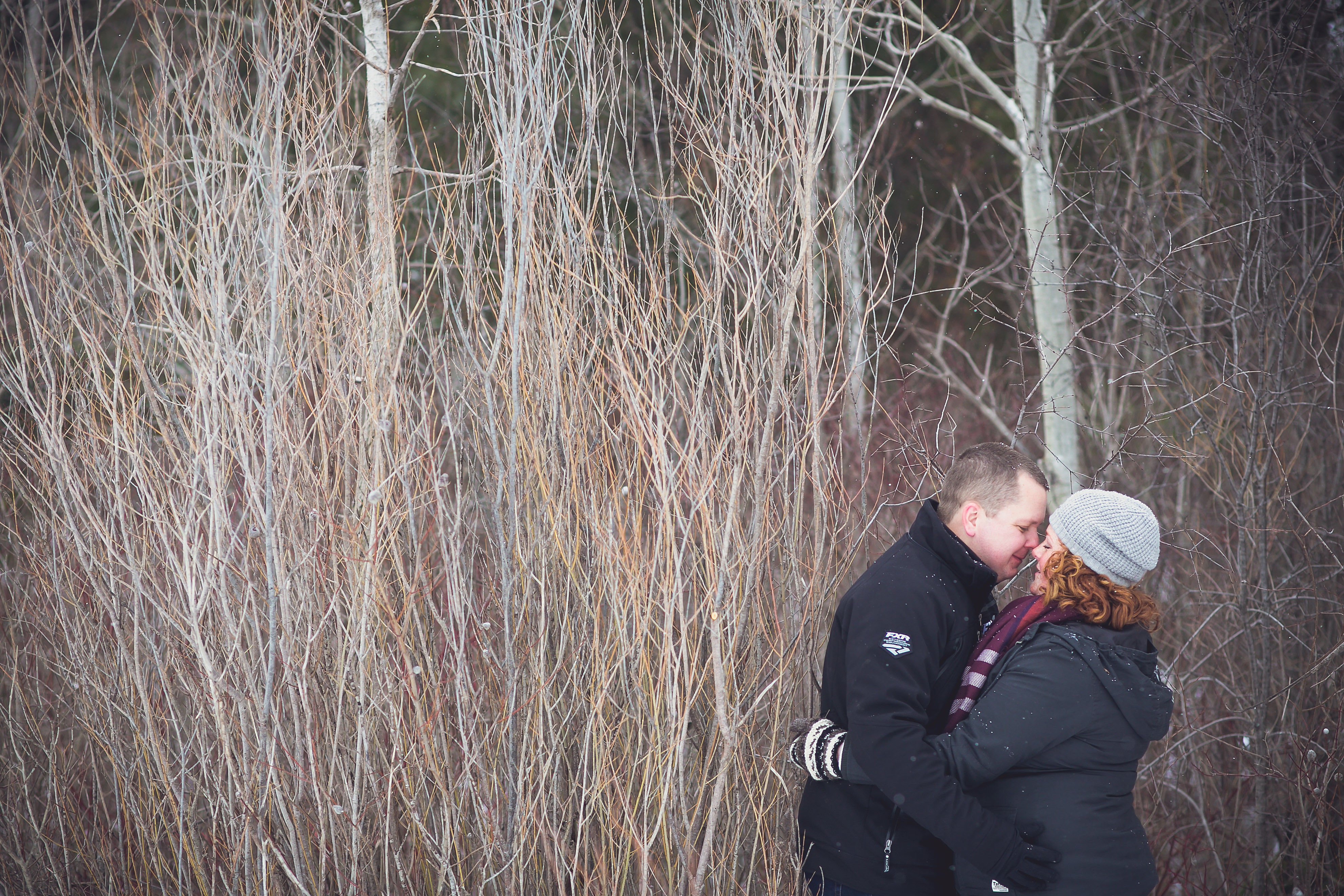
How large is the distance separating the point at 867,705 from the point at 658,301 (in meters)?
1.20

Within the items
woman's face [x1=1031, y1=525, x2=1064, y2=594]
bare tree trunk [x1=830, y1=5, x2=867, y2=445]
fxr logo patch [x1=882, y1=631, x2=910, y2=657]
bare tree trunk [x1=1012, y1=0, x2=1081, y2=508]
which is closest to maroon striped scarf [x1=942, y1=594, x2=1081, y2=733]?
woman's face [x1=1031, y1=525, x2=1064, y2=594]

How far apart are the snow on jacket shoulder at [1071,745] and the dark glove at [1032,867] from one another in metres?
0.01

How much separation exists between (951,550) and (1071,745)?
0.47 metres

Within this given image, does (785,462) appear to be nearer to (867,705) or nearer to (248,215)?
(867,705)

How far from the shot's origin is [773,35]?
2533 millimetres

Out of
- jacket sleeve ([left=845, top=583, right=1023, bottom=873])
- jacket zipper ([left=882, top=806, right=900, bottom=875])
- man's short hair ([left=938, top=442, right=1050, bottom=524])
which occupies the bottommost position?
jacket zipper ([left=882, top=806, right=900, bottom=875])

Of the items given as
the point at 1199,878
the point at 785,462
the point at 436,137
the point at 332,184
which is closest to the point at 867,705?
the point at 785,462

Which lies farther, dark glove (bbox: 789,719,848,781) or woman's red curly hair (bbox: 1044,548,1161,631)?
dark glove (bbox: 789,719,848,781)

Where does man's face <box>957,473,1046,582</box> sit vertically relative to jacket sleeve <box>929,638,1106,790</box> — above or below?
above

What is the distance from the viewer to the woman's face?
2008 mm

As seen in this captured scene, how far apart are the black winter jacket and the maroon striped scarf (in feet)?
0.14

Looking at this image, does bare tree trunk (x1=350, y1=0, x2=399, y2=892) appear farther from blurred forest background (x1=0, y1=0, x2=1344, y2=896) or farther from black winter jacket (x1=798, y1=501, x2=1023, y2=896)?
black winter jacket (x1=798, y1=501, x2=1023, y2=896)

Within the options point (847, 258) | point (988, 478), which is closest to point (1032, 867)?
point (988, 478)

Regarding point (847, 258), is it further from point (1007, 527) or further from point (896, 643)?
point (896, 643)
